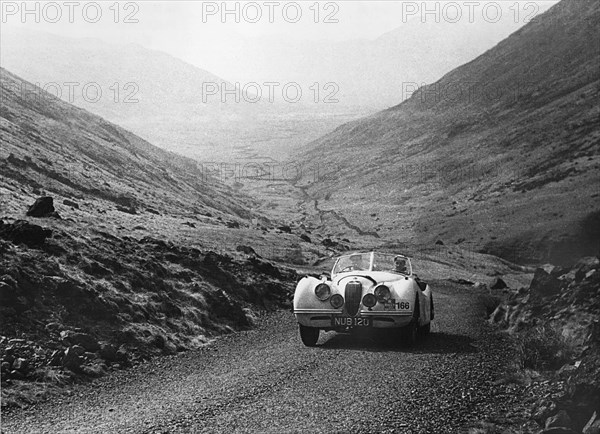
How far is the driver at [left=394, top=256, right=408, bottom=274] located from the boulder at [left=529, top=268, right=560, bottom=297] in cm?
674

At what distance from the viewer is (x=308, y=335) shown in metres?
17.5

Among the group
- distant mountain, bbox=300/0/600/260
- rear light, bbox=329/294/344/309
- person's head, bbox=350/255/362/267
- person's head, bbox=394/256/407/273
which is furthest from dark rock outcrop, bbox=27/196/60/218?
distant mountain, bbox=300/0/600/260

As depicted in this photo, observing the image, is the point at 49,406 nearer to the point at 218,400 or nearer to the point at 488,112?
the point at 218,400

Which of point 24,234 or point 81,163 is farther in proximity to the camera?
point 81,163

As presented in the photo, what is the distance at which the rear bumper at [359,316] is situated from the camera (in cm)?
1659

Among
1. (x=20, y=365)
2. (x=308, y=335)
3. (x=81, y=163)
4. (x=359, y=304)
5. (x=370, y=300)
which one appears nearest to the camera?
(x=20, y=365)

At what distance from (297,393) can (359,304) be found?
17.9ft

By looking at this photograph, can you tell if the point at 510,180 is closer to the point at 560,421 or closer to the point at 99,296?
the point at 99,296

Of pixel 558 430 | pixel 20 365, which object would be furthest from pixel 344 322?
pixel 558 430

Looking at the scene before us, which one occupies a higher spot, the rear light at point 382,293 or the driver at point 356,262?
the driver at point 356,262

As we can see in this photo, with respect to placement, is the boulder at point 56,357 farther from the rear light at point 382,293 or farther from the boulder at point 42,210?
the boulder at point 42,210

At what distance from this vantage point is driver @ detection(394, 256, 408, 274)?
741 inches

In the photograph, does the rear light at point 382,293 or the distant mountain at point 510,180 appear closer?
the rear light at point 382,293

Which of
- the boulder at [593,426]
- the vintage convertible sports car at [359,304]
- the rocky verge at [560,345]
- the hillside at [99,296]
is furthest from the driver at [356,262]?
the boulder at [593,426]
